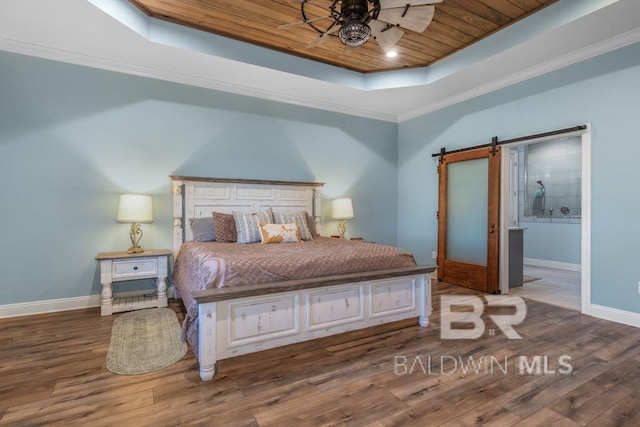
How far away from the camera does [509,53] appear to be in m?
3.43

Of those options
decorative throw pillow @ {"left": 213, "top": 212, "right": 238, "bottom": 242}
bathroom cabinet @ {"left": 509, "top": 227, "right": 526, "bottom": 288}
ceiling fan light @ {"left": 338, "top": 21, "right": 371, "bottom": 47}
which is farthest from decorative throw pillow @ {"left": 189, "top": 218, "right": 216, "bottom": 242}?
bathroom cabinet @ {"left": 509, "top": 227, "right": 526, "bottom": 288}

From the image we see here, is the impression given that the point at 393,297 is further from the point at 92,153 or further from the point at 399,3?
the point at 92,153

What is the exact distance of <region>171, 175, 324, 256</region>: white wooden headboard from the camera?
3.98 metres

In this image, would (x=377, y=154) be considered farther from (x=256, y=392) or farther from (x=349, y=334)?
(x=256, y=392)

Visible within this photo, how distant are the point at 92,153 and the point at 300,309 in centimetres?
304

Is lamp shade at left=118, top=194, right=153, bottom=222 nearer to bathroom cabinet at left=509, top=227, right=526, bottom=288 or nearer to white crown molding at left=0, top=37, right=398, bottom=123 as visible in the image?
white crown molding at left=0, top=37, right=398, bottom=123

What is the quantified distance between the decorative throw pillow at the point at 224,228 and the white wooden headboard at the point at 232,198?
1.35ft

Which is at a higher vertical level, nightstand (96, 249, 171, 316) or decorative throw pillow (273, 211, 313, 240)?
decorative throw pillow (273, 211, 313, 240)

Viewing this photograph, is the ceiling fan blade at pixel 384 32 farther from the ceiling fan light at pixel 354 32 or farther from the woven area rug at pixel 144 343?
the woven area rug at pixel 144 343

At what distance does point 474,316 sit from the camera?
3.31m

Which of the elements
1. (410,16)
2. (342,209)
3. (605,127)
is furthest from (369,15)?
(342,209)

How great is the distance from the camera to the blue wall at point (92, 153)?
129 inches

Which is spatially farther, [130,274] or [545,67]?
[545,67]
